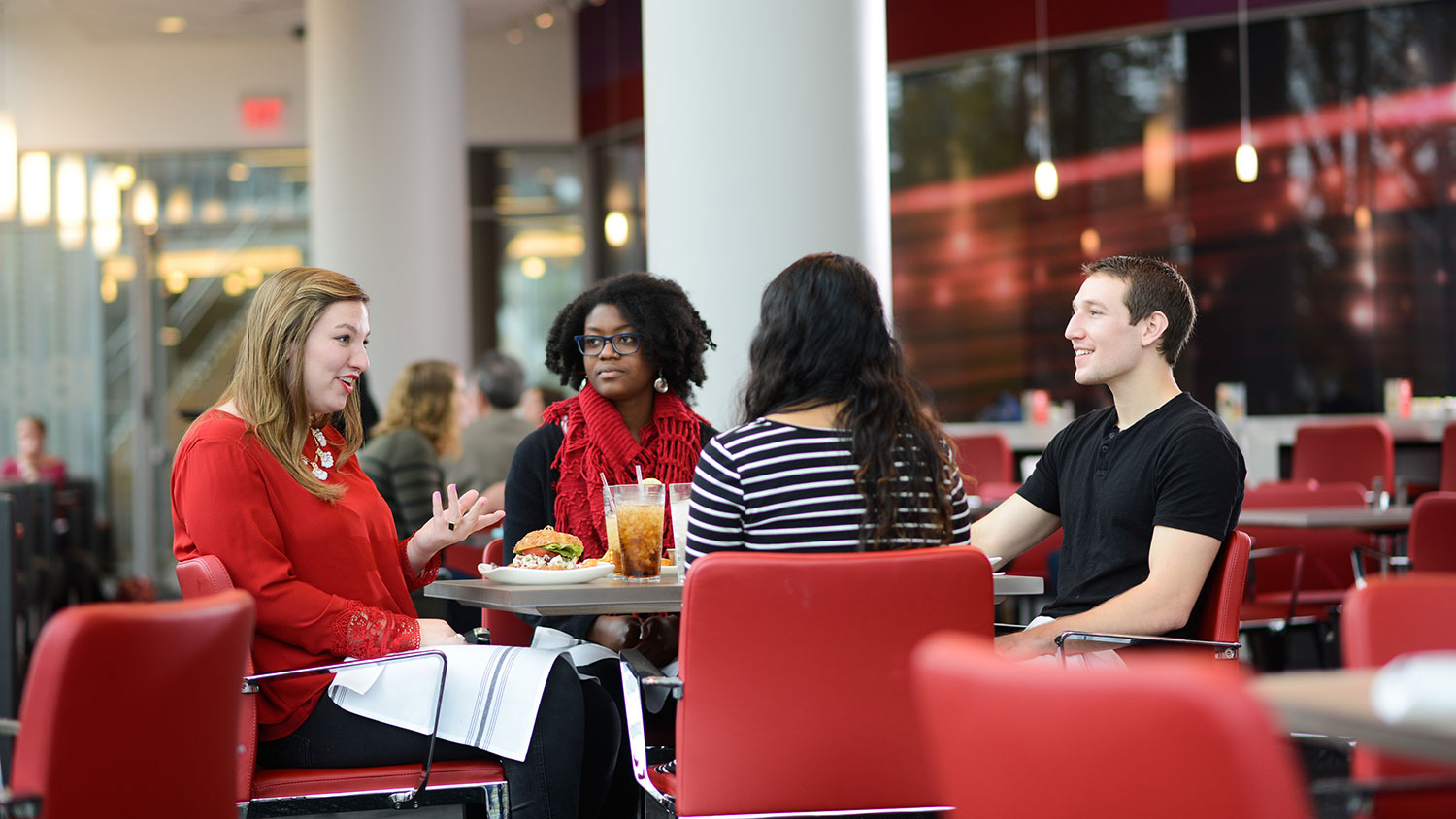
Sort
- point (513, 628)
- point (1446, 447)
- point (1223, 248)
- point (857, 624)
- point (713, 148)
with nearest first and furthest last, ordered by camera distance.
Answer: point (857, 624), point (513, 628), point (713, 148), point (1446, 447), point (1223, 248)

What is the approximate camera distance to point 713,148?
147 inches

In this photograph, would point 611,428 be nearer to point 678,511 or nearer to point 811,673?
point 678,511

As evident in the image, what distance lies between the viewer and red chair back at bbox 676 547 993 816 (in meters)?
1.83

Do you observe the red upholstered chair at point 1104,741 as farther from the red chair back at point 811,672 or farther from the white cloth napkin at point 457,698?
the white cloth napkin at point 457,698

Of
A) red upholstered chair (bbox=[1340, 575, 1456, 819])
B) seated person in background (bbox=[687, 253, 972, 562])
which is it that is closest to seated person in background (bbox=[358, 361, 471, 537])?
seated person in background (bbox=[687, 253, 972, 562])

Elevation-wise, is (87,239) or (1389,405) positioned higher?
(87,239)

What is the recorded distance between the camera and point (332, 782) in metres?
2.23

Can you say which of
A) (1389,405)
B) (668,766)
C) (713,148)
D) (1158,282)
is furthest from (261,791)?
(1389,405)

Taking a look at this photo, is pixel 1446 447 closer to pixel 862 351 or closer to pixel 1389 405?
pixel 1389 405

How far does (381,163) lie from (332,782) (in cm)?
617

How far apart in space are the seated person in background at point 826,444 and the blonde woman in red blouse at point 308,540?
1.65 ft

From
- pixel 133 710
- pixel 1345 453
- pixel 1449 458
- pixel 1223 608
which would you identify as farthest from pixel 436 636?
→ pixel 1449 458

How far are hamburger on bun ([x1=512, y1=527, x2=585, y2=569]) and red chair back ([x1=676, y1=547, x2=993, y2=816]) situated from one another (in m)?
0.63

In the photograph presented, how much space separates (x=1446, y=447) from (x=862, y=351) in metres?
5.72
